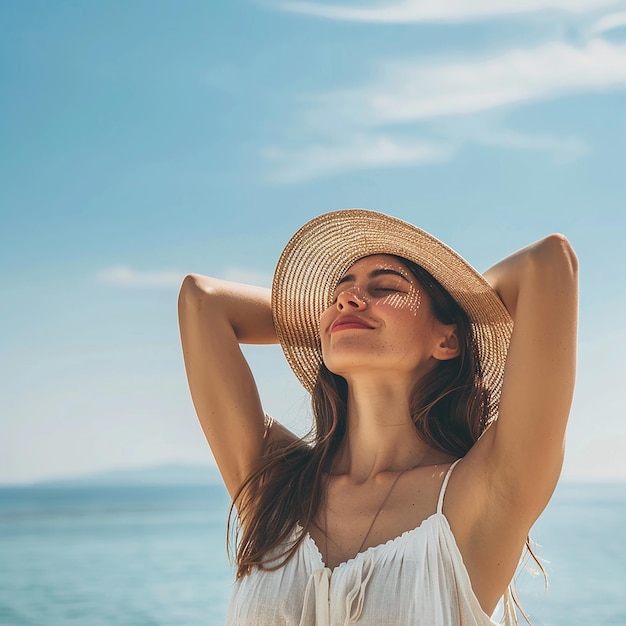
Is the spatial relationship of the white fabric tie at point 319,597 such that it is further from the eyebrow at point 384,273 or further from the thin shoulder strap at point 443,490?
the eyebrow at point 384,273

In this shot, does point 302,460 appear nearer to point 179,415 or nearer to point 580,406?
point 580,406

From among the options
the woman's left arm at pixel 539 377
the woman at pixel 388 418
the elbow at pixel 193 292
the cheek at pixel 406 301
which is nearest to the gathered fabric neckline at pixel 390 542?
the woman at pixel 388 418

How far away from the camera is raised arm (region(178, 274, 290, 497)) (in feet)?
9.03

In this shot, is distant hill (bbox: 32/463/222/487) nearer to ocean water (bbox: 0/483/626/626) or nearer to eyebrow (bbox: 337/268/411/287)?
ocean water (bbox: 0/483/626/626)

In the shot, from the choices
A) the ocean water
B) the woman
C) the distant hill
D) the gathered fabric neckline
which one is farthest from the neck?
the distant hill

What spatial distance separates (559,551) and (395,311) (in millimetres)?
14126

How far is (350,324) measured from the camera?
2555mm

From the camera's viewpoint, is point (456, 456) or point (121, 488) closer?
point (456, 456)

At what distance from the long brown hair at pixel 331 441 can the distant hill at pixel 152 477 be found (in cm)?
4141

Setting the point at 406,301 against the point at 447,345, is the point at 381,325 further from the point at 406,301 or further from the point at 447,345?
the point at 447,345

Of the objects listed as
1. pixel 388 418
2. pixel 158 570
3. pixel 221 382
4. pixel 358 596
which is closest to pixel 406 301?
pixel 388 418

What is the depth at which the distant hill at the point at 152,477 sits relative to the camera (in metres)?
43.6

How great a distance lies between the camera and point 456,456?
8.52ft

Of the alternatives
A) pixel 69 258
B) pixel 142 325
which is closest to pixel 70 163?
pixel 69 258
